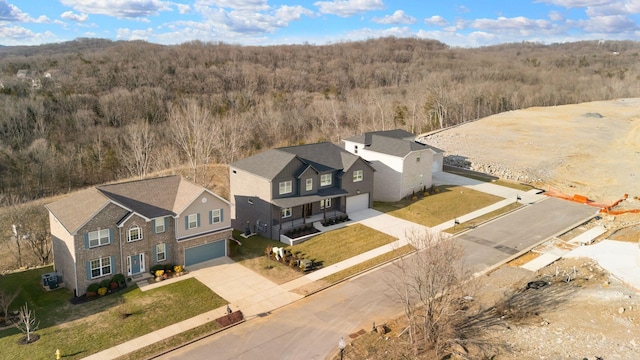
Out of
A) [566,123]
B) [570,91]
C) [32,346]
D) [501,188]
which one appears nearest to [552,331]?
[32,346]

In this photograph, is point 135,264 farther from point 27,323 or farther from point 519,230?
point 519,230

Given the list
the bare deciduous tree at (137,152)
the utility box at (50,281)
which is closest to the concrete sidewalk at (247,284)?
the utility box at (50,281)

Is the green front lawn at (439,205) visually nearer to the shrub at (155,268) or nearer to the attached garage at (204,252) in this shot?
the attached garage at (204,252)

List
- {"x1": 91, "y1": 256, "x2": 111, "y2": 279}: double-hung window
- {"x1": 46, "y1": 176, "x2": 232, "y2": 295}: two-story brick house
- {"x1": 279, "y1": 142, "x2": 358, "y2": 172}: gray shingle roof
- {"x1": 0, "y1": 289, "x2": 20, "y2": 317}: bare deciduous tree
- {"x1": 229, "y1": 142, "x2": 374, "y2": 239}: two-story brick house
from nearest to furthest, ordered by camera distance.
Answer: {"x1": 0, "y1": 289, "x2": 20, "y2": 317}: bare deciduous tree, {"x1": 46, "y1": 176, "x2": 232, "y2": 295}: two-story brick house, {"x1": 91, "y1": 256, "x2": 111, "y2": 279}: double-hung window, {"x1": 229, "y1": 142, "x2": 374, "y2": 239}: two-story brick house, {"x1": 279, "y1": 142, "x2": 358, "y2": 172}: gray shingle roof

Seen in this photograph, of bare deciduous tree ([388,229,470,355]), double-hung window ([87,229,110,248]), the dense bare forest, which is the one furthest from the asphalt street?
the dense bare forest

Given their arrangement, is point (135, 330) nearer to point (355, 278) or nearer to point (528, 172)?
point (355, 278)

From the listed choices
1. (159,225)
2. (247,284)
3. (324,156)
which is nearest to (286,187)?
(324,156)

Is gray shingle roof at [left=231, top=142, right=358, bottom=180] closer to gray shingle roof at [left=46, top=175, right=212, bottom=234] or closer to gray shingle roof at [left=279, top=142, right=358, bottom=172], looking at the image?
gray shingle roof at [left=279, top=142, right=358, bottom=172]
